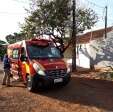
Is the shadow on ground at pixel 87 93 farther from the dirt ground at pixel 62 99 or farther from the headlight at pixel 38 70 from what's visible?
the headlight at pixel 38 70

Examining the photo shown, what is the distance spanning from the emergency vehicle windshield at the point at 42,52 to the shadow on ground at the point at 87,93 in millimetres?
1673

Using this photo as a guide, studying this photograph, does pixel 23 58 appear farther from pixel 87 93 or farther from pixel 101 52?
pixel 101 52

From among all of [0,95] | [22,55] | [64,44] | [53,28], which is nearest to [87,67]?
[64,44]

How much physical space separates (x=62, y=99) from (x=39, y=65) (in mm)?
1887

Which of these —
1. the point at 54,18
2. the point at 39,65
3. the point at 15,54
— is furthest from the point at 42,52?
the point at 54,18

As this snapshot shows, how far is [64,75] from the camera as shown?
1342cm

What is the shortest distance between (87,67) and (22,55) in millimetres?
12281

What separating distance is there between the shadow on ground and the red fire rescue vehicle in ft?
1.89

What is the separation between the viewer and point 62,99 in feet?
39.8

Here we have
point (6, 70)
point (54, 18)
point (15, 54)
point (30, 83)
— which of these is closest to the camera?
point (30, 83)

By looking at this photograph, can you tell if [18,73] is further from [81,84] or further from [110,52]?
[110,52]

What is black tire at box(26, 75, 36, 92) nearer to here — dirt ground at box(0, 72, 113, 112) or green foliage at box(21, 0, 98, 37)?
dirt ground at box(0, 72, 113, 112)

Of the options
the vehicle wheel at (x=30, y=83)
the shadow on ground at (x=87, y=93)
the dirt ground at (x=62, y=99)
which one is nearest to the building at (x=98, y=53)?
the shadow on ground at (x=87, y=93)

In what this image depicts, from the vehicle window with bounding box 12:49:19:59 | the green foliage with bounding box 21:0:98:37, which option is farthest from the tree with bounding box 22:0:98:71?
A: the vehicle window with bounding box 12:49:19:59
